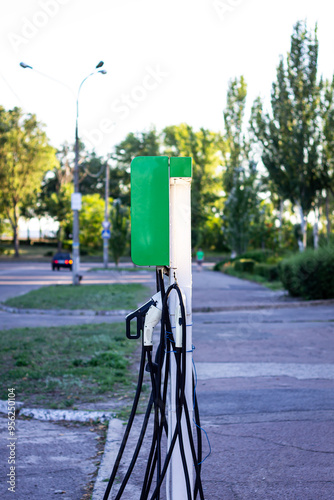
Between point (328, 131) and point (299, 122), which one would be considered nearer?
point (328, 131)

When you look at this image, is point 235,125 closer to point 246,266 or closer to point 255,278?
point 246,266


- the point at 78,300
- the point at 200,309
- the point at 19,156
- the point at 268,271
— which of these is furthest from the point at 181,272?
the point at 19,156

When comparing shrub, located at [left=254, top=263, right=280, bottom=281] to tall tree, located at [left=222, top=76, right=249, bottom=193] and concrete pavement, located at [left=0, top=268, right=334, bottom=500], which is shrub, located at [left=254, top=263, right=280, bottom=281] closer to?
concrete pavement, located at [left=0, top=268, right=334, bottom=500]

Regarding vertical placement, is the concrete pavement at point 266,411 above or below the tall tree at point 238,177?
below

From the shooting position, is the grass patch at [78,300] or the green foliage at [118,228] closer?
the grass patch at [78,300]

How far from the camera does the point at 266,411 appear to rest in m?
5.60

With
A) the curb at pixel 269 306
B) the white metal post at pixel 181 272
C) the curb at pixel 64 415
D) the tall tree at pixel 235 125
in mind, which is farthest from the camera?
the tall tree at pixel 235 125

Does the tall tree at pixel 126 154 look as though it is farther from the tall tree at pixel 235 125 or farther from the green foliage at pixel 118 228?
the green foliage at pixel 118 228

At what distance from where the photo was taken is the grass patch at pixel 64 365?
20.1ft

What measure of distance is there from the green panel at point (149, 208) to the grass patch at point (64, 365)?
3.24 m

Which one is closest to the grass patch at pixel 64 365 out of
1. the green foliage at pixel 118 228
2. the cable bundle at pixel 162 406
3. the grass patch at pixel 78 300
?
the cable bundle at pixel 162 406

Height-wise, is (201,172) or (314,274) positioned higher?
(201,172)

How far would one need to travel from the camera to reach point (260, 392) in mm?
6344

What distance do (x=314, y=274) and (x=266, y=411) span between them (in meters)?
12.1
